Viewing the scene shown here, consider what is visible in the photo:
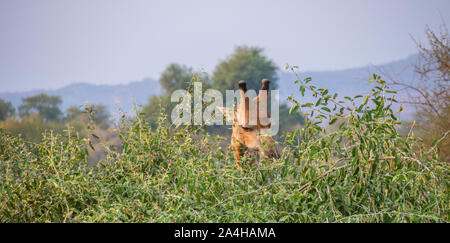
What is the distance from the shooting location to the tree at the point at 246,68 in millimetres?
26750

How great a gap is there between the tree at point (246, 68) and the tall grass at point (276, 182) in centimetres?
2284

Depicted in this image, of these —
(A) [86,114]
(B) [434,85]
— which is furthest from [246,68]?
(A) [86,114]

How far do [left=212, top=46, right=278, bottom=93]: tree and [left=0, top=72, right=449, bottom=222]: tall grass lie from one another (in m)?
22.8

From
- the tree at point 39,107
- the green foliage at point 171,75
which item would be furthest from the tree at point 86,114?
the green foliage at point 171,75

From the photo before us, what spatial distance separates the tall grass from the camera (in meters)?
2.19

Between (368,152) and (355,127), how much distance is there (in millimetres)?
147

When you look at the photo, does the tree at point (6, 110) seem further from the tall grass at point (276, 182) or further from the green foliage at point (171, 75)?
the tall grass at point (276, 182)

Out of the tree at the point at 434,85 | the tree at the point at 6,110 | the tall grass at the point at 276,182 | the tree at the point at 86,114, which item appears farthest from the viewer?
the tree at the point at 6,110

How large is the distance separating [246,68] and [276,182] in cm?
2593

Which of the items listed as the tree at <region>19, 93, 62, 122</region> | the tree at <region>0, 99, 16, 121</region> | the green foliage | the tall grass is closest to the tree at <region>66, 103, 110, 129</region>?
the tall grass

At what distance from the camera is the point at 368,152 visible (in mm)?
2209
